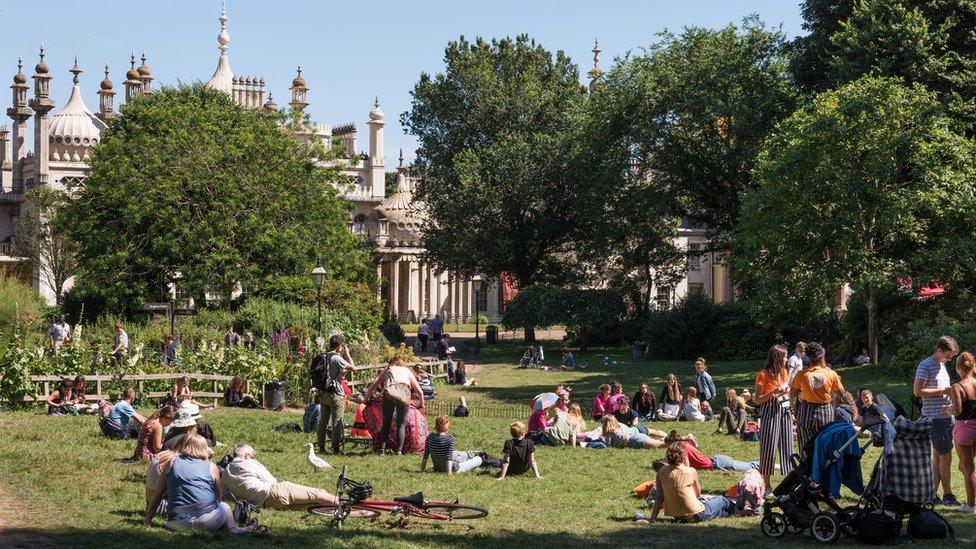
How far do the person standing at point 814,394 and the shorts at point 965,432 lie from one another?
134 cm

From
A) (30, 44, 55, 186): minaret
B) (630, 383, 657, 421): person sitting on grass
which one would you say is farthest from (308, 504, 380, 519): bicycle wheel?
(30, 44, 55, 186): minaret

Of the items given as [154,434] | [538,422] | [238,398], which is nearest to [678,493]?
[154,434]

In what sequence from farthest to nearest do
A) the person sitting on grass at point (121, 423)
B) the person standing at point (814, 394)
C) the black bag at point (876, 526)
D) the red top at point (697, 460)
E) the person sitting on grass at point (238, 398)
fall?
the person sitting on grass at point (238, 398)
the person sitting on grass at point (121, 423)
the red top at point (697, 460)
the person standing at point (814, 394)
the black bag at point (876, 526)

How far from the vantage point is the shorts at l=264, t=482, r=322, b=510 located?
1469 cm

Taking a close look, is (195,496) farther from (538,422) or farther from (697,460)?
(538,422)

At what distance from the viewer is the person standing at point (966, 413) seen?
1394 centimetres

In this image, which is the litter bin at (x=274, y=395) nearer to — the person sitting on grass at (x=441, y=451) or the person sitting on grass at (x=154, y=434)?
the person sitting on grass at (x=154, y=434)

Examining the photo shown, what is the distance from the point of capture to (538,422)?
22.6 m

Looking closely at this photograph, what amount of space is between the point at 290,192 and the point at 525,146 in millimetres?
12787

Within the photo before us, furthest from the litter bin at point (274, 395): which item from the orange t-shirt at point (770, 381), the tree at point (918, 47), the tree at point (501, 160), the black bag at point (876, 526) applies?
the tree at point (501, 160)

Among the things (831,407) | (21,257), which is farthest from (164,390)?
(21,257)

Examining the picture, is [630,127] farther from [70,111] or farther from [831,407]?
[70,111]

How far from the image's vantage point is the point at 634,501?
16031mm

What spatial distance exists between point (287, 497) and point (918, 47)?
28.3 metres
